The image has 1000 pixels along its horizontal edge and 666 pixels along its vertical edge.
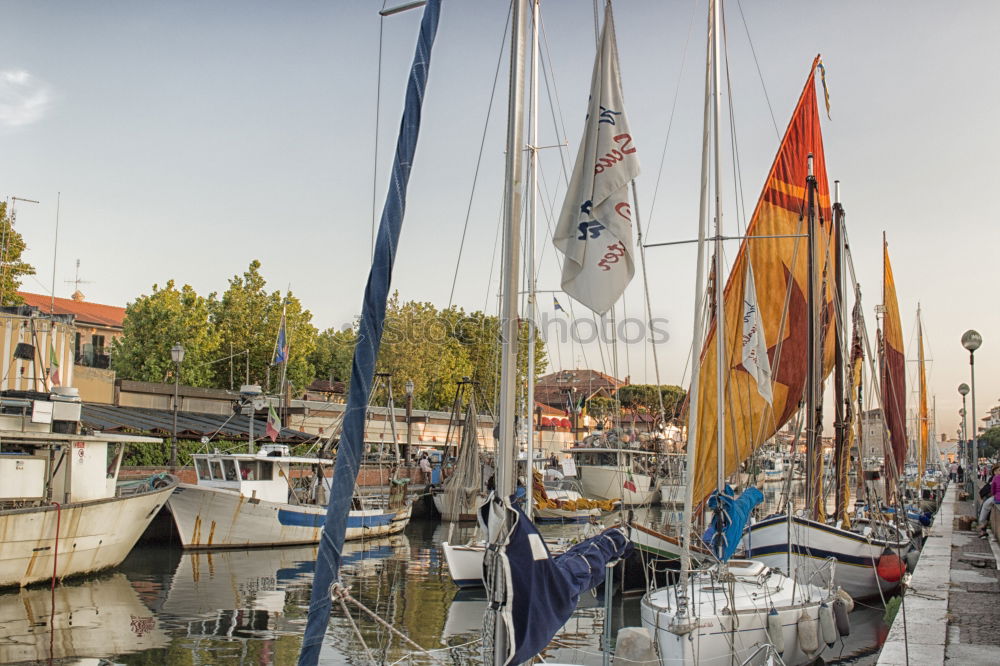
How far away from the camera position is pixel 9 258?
37531 mm

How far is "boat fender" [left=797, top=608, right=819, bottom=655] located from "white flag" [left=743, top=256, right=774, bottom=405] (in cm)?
336

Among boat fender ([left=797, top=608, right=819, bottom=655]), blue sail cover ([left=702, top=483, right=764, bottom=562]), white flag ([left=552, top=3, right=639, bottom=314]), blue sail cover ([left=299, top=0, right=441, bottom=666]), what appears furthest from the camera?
blue sail cover ([left=702, top=483, right=764, bottom=562])

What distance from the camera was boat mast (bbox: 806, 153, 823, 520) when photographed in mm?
17750

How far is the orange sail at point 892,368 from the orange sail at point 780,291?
8358 millimetres

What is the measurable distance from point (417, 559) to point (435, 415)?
3573cm

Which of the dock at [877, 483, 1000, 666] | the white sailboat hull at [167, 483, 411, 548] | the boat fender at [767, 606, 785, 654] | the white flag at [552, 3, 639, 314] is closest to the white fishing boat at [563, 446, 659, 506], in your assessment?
the white sailboat hull at [167, 483, 411, 548]

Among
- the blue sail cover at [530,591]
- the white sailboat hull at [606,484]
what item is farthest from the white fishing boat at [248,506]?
the blue sail cover at [530,591]

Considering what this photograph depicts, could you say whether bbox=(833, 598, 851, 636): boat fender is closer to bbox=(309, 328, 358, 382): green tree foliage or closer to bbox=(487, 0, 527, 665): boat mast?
bbox=(487, 0, 527, 665): boat mast

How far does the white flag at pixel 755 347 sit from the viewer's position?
1385cm

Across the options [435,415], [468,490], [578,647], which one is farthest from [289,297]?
[578,647]

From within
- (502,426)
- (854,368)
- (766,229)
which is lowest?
(502,426)

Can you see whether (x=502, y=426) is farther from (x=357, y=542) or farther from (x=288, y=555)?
(x=357, y=542)

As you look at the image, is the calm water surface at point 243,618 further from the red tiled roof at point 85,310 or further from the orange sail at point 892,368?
the red tiled roof at point 85,310

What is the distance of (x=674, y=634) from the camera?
1073 cm
